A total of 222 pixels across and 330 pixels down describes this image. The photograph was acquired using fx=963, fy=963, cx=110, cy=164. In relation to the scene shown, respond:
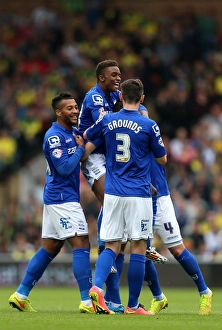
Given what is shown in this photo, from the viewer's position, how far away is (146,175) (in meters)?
9.40

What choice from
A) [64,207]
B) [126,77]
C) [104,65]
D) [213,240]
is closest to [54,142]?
[64,207]

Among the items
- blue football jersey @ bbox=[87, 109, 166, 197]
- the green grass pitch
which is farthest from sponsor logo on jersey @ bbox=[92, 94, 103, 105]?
the green grass pitch

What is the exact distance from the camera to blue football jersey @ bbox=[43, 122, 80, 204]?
9734mm

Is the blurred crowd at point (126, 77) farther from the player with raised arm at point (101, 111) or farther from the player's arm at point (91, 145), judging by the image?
the player's arm at point (91, 145)

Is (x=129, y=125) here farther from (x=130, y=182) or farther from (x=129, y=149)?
(x=130, y=182)

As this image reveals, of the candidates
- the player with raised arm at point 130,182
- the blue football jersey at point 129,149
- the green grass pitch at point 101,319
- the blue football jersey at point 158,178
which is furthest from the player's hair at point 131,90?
the green grass pitch at point 101,319

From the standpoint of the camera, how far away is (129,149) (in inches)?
364

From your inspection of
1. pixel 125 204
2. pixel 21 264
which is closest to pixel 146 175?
pixel 125 204

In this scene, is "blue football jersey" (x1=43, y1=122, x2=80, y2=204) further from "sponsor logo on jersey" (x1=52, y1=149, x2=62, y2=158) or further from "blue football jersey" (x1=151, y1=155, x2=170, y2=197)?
"blue football jersey" (x1=151, y1=155, x2=170, y2=197)

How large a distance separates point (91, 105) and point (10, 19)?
50.6ft

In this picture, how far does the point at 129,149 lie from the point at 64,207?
3.40 feet

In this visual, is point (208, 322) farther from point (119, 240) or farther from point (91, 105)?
point (91, 105)

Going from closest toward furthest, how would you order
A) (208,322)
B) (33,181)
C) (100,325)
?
(100,325)
(208,322)
(33,181)

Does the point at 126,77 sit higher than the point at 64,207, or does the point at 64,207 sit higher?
the point at 126,77
